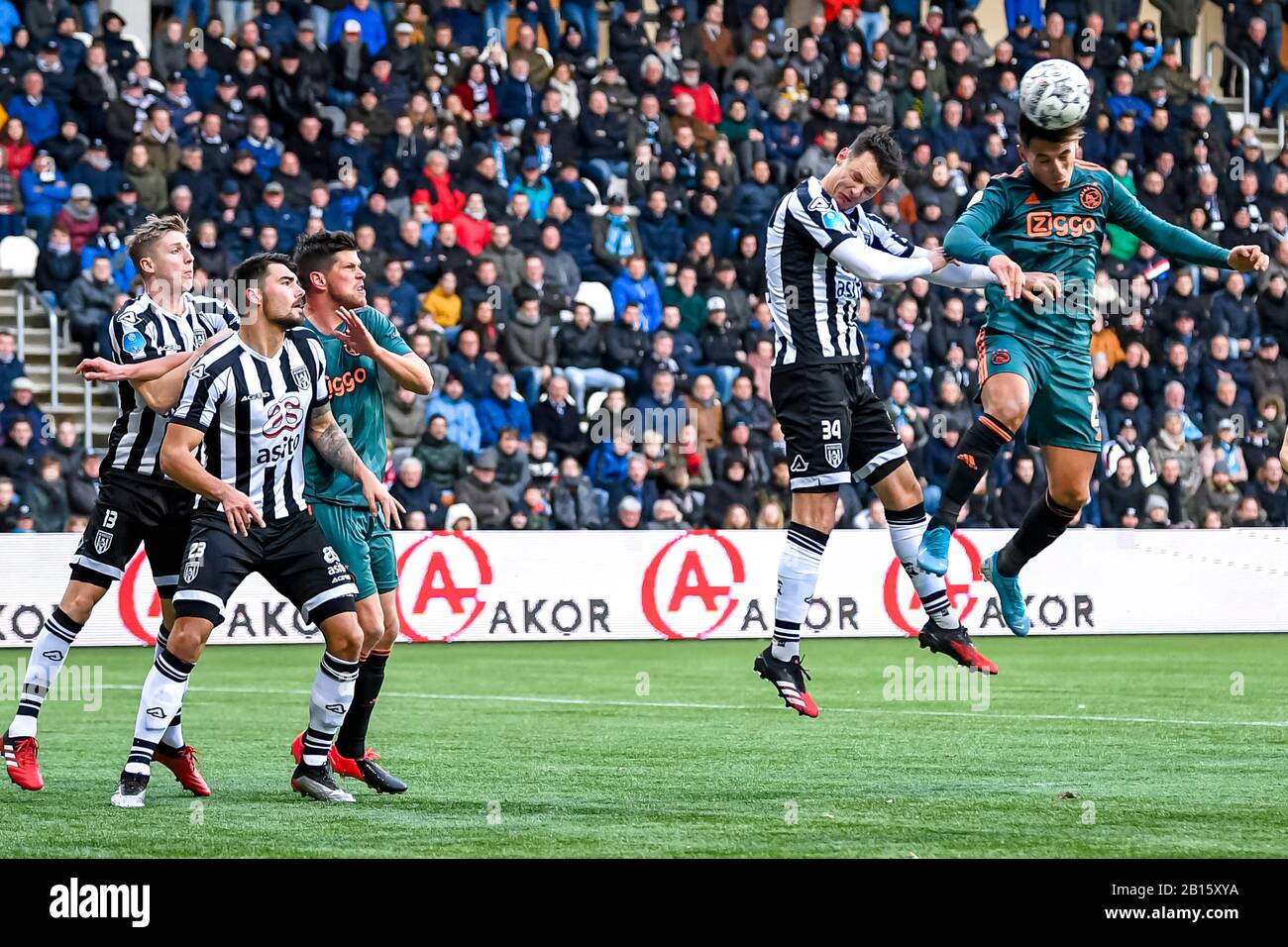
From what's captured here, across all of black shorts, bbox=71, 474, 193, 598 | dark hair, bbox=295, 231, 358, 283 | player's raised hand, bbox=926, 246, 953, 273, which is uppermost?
dark hair, bbox=295, 231, 358, 283

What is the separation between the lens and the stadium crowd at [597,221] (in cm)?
1944

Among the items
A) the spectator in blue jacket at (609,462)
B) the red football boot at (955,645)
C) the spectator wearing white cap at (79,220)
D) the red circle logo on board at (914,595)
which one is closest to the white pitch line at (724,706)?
the red football boot at (955,645)

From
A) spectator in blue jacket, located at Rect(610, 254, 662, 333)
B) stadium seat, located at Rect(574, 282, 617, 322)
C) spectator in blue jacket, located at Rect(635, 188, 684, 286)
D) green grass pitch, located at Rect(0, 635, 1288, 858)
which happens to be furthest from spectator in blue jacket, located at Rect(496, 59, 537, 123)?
green grass pitch, located at Rect(0, 635, 1288, 858)

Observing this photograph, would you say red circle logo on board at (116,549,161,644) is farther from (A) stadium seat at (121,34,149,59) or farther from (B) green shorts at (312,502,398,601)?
(B) green shorts at (312,502,398,601)

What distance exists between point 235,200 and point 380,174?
1.92 metres

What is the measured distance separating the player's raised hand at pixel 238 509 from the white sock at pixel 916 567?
9.96 ft

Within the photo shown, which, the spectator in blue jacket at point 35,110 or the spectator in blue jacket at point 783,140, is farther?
the spectator in blue jacket at point 783,140

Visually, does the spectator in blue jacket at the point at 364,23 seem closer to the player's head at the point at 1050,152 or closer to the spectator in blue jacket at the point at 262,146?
the spectator in blue jacket at the point at 262,146

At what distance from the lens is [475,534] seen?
711 inches

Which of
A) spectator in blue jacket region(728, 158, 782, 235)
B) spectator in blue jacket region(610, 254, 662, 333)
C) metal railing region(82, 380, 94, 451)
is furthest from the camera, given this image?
spectator in blue jacket region(728, 158, 782, 235)

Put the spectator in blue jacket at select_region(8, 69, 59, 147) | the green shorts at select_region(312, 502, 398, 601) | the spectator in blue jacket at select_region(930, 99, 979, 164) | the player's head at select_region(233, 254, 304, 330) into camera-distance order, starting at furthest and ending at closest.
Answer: the spectator in blue jacket at select_region(930, 99, 979, 164) → the spectator in blue jacket at select_region(8, 69, 59, 147) → the green shorts at select_region(312, 502, 398, 601) → the player's head at select_region(233, 254, 304, 330)

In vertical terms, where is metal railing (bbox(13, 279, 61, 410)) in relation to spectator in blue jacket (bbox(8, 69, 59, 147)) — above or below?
below

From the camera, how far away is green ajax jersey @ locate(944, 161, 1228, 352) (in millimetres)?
9023

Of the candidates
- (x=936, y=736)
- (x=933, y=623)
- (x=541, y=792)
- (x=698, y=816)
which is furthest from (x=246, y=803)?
(x=936, y=736)
